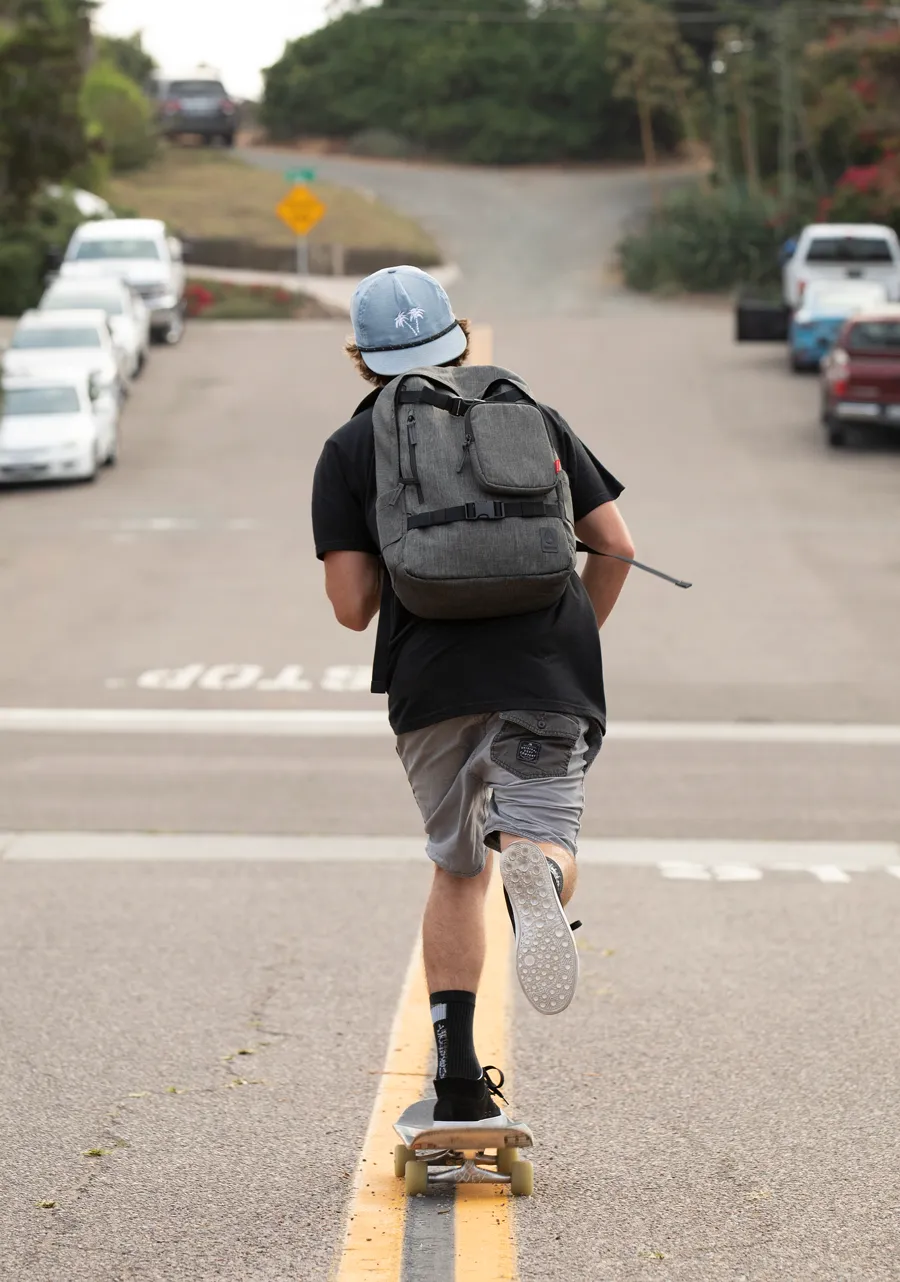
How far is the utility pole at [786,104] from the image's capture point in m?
54.4

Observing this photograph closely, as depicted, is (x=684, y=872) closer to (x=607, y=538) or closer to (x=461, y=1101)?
(x=607, y=538)

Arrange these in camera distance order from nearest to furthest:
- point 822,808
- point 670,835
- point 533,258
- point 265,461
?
1. point 670,835
2. point 822,808
3. point 265,461
4. point 533,258

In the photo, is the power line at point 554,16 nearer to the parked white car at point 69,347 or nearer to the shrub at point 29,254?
the shrub at point 29,254

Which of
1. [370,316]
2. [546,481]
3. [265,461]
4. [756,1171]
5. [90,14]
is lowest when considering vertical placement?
[265,461]

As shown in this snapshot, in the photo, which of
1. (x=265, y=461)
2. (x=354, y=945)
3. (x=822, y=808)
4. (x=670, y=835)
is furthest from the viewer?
(x=265, y=461)

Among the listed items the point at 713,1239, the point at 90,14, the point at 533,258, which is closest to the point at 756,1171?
the point at 713,1239

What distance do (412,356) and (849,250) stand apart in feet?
116

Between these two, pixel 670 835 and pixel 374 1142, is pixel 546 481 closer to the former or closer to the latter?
pixel 374 1142

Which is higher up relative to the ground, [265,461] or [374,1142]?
[374,1142]

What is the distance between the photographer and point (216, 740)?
43.9 feet

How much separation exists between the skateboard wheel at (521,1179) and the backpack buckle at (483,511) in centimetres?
131

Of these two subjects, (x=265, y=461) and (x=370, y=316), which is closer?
(x=370, y=316)

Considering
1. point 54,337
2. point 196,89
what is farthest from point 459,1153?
point 196,89

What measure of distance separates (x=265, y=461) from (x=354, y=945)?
23.0 m
